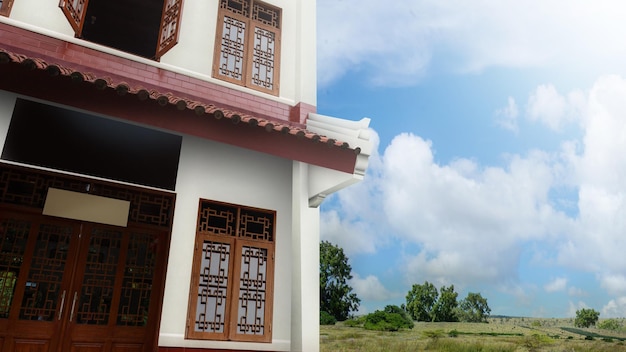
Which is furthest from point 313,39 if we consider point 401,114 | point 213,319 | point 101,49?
point 401,114

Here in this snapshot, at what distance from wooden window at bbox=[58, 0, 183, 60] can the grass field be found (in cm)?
1575

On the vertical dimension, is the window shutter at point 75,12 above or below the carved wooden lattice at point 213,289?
above

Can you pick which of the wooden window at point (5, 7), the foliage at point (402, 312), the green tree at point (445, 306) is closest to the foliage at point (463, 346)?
the foliage at point (402, 312)

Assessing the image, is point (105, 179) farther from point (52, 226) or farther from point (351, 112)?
point (351, 112)

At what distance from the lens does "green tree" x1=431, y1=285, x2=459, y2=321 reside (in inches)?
1048

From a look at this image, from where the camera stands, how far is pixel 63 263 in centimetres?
→ 487

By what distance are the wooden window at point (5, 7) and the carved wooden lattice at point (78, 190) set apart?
5.60 ft

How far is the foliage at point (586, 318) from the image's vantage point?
27837mm

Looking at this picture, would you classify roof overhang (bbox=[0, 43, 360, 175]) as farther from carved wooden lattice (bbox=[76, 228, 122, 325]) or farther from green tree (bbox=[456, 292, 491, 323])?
green tree (bbox=[456, 292, 491, 323])

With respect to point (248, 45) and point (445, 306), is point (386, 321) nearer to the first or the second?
point (445, 306)

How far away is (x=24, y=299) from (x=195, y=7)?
407 cm

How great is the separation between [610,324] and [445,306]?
9224 millimetres

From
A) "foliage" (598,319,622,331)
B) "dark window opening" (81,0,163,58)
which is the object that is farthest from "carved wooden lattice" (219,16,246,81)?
"foliage" (598,319,622,331)

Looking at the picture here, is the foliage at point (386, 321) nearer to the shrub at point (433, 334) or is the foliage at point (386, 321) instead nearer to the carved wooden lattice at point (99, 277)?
the shrub at point (433, 334)
